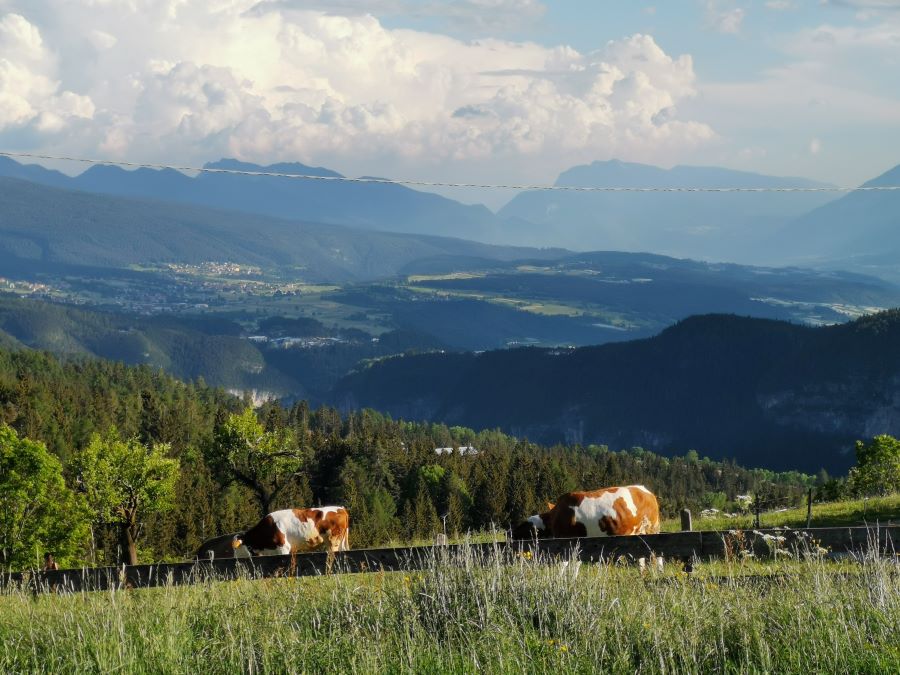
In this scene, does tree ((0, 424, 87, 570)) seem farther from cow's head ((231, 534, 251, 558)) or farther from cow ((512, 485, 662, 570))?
cow ((512, 485, 662, 570))

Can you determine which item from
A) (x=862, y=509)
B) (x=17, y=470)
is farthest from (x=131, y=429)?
(x=862, y=509)

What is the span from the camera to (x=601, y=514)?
73.6 feet

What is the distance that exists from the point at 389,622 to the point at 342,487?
340ft

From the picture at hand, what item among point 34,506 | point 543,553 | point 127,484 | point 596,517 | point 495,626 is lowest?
point 34,506

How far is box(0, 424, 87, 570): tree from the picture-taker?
2421 inches

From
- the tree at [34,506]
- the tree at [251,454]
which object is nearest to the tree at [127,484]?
the tree at [34,506]

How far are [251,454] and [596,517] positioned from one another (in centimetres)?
4535

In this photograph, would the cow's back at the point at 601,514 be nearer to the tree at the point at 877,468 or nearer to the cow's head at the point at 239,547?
the cow's head at the point at 239,547

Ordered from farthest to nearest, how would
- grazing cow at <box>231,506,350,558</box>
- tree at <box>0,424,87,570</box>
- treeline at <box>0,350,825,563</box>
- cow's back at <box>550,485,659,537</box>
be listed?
treeline at <box>0,350,825,563</box>, tree at <box>0,424,87,570</box>, grazing cow at <box>231,506,350,558</box>, cow's back at <box>550,485,659,537</box>

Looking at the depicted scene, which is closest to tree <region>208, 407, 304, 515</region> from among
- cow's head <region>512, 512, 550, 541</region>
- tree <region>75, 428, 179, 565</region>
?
tree <region>75, 428, 179, 565</region>

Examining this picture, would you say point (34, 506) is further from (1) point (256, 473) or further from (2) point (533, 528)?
(2) point (533, 528)

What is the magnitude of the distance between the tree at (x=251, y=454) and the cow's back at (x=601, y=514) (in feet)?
141

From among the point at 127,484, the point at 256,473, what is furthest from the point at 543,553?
the point at 256,473

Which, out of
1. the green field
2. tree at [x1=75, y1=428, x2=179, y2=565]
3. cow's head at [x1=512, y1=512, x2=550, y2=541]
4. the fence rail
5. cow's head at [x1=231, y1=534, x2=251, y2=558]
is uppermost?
the fence rail
